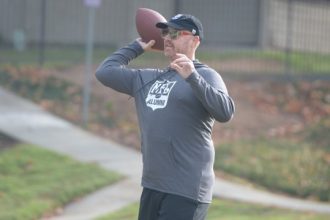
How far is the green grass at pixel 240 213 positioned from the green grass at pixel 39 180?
68 cm

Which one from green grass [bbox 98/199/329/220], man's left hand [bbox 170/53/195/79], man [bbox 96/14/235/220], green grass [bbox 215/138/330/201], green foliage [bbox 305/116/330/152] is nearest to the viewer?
man's left hand [bbox 170/53/195/79]

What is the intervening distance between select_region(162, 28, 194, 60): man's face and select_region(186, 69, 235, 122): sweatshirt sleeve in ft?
→ 0.60

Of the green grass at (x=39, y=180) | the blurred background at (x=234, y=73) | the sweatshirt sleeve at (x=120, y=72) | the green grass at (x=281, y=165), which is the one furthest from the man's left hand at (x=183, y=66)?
the green grass at (x=281, y=165)

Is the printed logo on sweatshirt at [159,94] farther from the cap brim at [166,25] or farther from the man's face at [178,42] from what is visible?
the cap brim at [166,25]

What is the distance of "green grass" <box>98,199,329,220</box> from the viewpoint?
30.3 ft

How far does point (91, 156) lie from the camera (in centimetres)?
1184

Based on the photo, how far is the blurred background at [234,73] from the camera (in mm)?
12008

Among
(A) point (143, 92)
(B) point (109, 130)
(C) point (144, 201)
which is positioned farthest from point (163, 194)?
(B) point (109, 130)

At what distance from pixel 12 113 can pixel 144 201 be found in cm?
858

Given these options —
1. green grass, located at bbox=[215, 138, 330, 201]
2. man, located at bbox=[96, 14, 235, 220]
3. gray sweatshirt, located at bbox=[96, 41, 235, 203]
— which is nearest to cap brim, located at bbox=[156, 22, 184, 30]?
man, located at bbox=[96, 14, 235, 220]

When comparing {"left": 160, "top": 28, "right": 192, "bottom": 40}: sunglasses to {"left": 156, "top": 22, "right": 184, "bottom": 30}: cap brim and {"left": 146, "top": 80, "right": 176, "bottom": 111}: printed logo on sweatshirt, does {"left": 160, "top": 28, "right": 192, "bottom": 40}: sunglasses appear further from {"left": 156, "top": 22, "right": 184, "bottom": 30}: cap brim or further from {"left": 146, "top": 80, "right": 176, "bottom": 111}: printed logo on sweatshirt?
{"left": 146, "top": 80, "right": 176, "bottom": 111}: printed logo on sweatshirt

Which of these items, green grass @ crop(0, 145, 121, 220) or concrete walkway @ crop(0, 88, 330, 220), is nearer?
green grass @ crop(0, 145, 121, 220)

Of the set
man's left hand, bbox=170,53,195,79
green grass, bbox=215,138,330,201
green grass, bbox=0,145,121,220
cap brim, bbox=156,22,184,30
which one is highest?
cap brim, bbox=156,22,184,30

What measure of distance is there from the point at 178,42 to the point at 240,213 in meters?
4.99
